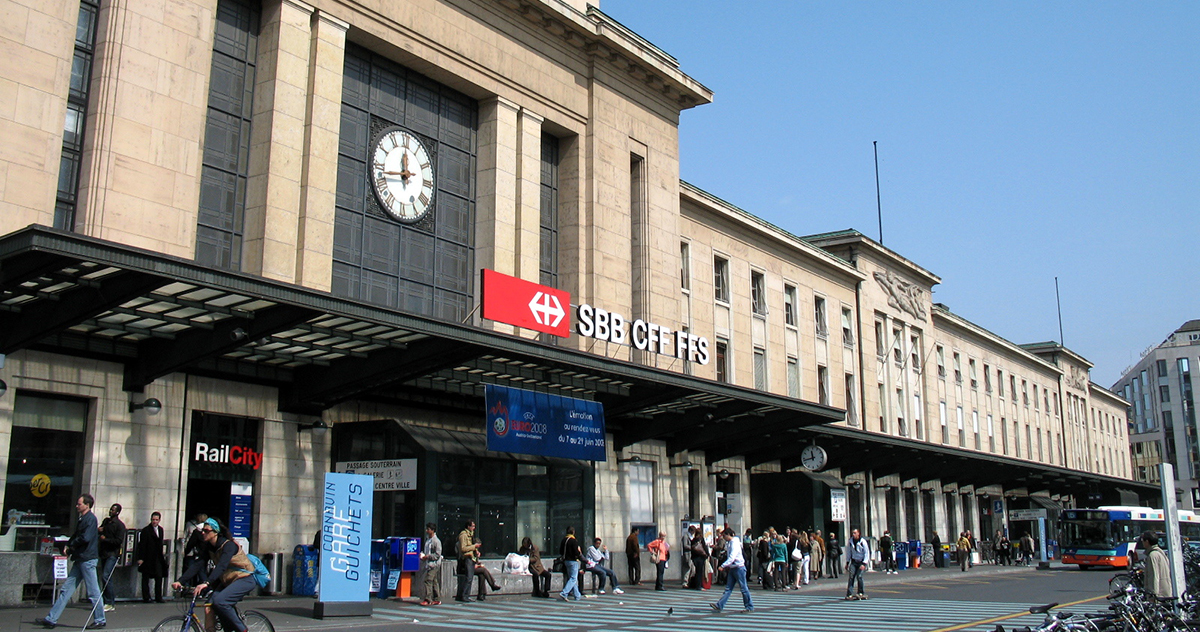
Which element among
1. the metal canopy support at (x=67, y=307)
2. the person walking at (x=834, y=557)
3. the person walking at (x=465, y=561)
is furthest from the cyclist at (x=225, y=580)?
the person walking at (x=834, y=557)

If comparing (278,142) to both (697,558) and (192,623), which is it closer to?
(192,623)

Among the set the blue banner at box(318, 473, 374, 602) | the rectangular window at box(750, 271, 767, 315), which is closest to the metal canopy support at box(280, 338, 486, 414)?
the blue banner at box(318, 473, 374, 602)

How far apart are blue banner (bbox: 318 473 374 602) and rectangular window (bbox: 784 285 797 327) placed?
97.3 feet

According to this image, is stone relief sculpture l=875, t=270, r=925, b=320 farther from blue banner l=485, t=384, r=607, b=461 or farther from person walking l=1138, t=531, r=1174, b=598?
person walking l=1138, t=531, r=1174, b=598

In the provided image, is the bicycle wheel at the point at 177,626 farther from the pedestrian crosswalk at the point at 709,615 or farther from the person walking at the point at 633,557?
the person walking at the point at 633,557

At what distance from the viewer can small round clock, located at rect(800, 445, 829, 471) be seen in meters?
37.4

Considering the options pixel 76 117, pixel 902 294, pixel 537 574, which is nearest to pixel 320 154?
pixel 76 117

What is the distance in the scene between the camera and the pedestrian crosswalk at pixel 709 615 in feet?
59.6

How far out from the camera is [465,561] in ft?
76.4

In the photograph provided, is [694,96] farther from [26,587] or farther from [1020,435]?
[1020,435]

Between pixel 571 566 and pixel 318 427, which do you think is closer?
pixel 318 427

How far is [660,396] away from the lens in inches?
1173

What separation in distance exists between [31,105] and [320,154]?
21.1 feet

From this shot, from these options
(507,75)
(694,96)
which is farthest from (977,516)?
(507,75)
